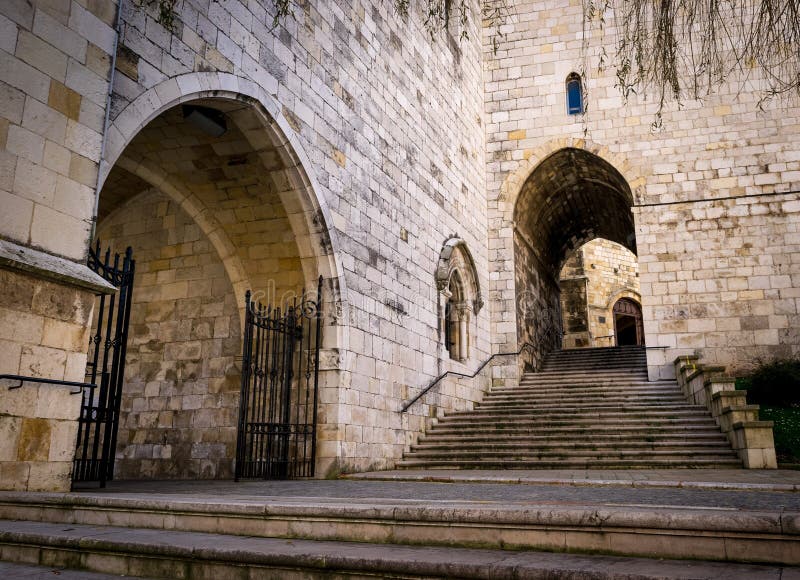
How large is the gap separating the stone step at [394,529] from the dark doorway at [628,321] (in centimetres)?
2112

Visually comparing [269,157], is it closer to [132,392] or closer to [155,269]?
[155,269]

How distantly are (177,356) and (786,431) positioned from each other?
8069 millimetres

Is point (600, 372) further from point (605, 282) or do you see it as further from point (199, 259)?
point (605, 282)

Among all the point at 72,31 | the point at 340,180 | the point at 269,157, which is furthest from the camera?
the point at 340,180

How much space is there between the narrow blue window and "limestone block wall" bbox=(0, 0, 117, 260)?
1102 centimetres

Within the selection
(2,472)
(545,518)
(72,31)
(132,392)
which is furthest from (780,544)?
(132,392)

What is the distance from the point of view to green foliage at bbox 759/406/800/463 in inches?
334

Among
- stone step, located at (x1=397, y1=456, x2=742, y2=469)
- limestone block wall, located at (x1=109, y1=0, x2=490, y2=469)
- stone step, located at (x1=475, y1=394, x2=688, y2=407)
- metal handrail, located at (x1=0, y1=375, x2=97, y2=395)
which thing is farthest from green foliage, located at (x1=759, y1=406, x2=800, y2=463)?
metal handrail, located at (x1=0, y1=375, x2=97, y2=395)

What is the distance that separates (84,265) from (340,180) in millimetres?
4143

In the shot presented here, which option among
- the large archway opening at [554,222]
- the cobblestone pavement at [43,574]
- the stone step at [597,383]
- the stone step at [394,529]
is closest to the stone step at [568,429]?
the stone step at [597,383]

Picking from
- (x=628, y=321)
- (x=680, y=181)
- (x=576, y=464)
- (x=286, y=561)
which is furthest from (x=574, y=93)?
(x=286, y=561)

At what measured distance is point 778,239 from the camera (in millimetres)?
12461

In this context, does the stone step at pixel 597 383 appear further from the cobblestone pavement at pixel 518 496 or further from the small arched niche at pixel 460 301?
the cobblestone pavement at pixel 518 496

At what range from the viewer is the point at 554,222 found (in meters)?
17.2
